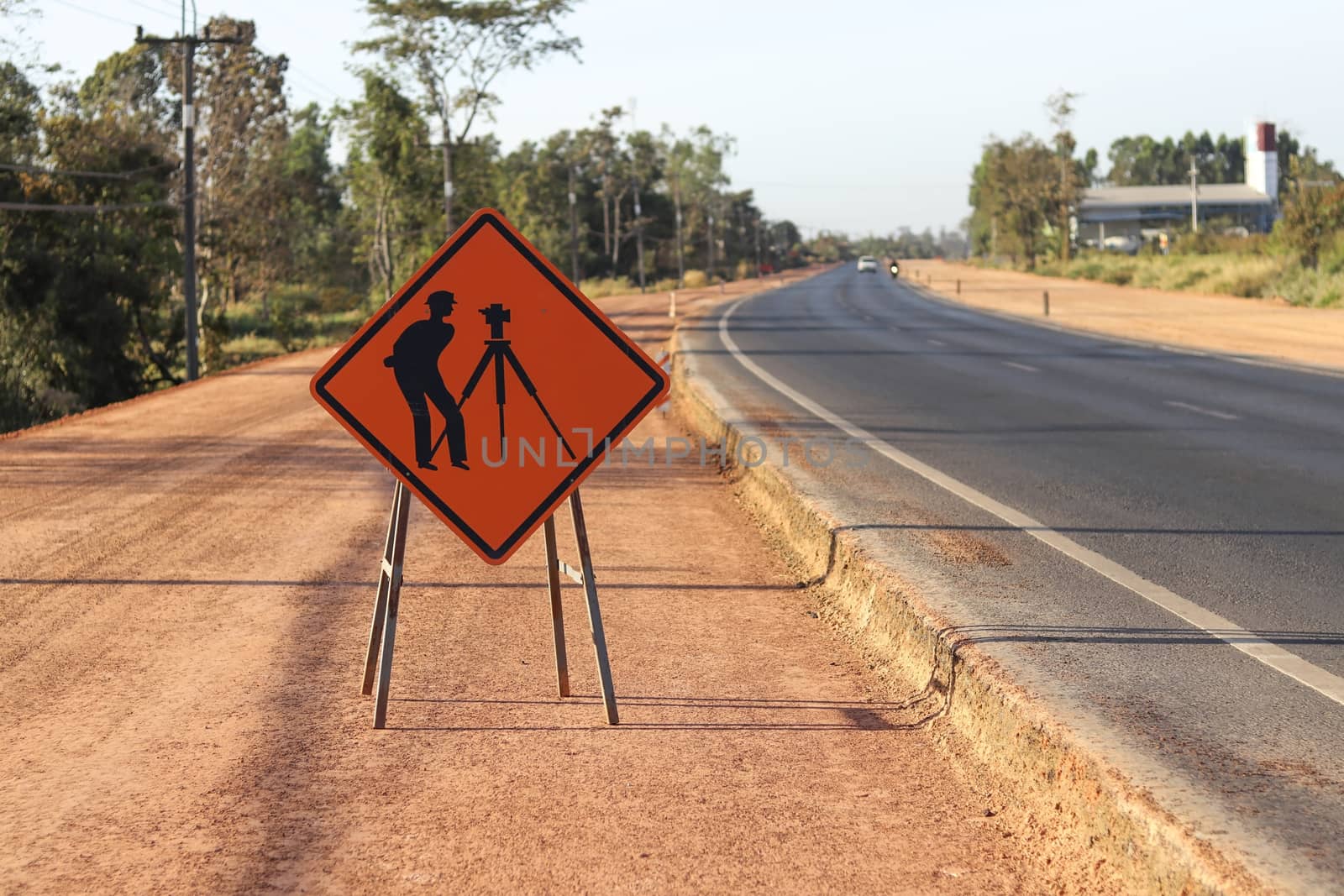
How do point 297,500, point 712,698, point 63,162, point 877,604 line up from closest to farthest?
point 712,698 → point 877,604 → point 297,500 → point 63,162

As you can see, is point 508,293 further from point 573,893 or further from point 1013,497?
point 1013,497

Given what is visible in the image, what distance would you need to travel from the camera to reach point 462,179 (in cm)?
5181

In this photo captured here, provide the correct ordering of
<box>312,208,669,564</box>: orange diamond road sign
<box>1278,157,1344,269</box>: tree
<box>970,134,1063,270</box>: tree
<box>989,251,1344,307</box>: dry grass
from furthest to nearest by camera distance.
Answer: <box>970,134,1063,270</box>: tree < <box>1278,157,1344,269</box>: tree < <box>989,251,1344,307</box>: dry grass < <box>312,208,669,564</box>: orange diamond road sign

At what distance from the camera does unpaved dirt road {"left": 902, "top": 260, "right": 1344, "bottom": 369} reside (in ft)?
82.5

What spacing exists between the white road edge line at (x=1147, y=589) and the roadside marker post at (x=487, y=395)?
2.48 metres

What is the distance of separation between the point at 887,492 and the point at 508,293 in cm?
470

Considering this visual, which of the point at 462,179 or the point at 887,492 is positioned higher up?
the point at 462,179

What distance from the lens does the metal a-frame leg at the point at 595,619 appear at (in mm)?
4867

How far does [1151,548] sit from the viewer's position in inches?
292

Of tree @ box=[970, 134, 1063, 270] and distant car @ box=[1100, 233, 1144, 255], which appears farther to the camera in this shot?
distant car @ box=[1100, 233, 1144, 255]

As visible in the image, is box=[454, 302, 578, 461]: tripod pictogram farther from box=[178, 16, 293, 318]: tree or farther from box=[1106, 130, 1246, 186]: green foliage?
box=[1106, 130, 1246, 186]: green foliage

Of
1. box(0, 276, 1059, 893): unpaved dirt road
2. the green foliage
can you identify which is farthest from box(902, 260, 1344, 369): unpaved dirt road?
the green foliage

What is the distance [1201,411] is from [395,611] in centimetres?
1165

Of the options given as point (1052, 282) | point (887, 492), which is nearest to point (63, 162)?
point (887, 492)
